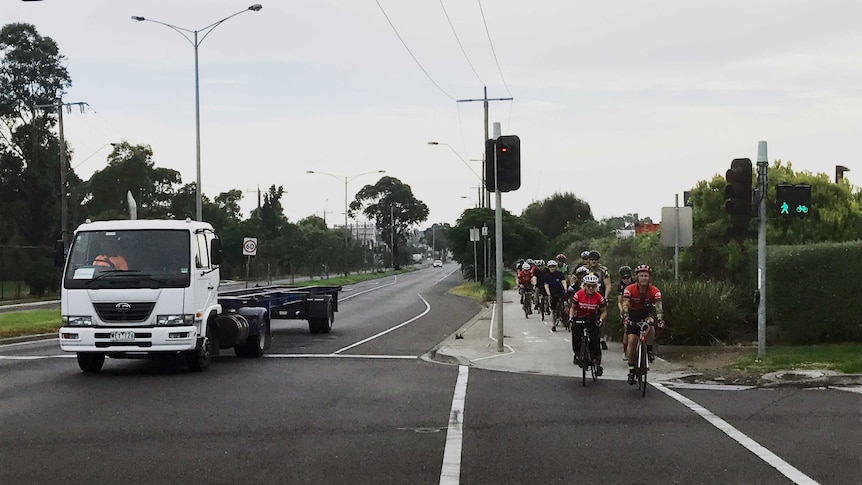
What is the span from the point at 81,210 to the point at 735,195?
61.6 metres

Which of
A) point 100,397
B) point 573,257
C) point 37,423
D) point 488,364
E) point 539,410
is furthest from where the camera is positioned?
point 573,257

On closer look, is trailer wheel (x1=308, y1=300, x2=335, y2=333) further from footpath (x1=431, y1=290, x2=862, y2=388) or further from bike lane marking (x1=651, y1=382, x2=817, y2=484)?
bike lane marking (x1=651, y1=382, x2=817, y2=484)

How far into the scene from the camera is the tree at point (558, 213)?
94.6 meters

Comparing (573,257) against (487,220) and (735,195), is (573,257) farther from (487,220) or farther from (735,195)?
(735,195)

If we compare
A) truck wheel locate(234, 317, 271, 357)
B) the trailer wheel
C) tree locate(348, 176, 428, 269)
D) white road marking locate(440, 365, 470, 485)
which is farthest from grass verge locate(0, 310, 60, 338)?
tree locate(348, 176, 428, 269)

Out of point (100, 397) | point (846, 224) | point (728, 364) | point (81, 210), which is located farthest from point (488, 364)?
point (81, 210)

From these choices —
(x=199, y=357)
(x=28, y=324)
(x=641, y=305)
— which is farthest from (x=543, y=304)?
(x=641, y=305)

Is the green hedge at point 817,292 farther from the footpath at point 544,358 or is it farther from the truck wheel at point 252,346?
the truck wheel at point 252,346

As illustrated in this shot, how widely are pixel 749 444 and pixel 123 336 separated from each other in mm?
9134

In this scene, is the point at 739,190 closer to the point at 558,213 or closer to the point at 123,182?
the point at 123,182

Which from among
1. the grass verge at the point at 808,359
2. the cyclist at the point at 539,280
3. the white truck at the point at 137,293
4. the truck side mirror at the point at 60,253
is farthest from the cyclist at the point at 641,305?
the cyclist at the point at 539,280

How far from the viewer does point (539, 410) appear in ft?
38.4

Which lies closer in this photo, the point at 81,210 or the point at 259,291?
the point at 259,291

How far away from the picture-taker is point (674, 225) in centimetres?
2091
